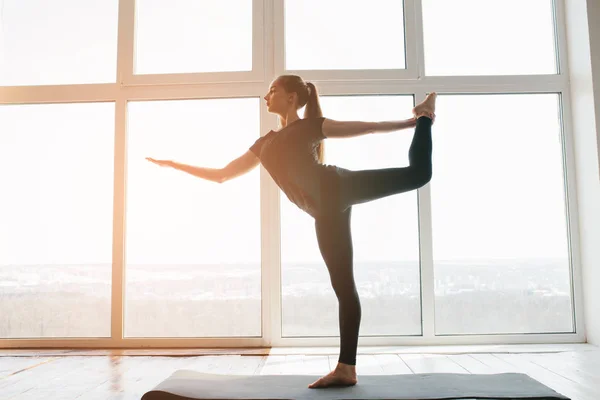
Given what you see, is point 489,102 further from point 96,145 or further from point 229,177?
point 96,145

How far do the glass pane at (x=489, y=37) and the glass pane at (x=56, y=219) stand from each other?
2.55m

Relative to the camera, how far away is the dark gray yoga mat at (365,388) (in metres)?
2.26

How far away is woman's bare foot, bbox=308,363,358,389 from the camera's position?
248 centimetres

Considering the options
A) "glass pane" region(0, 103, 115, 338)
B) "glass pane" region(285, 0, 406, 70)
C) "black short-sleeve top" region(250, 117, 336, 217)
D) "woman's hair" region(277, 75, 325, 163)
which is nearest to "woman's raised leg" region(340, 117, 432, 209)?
"black short-sleeve top" region(250, 117, 336, 217)

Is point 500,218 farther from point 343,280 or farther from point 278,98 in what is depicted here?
point 278,98

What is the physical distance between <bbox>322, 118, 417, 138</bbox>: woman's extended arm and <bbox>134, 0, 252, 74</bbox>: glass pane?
1.71 metres

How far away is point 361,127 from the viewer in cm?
257

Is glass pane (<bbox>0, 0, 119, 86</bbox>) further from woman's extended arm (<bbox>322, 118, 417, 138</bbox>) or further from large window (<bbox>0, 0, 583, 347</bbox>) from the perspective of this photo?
woman's extended arm (<bbox>322, 118, 417, 138</bbox>)

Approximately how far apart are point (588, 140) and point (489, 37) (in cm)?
107

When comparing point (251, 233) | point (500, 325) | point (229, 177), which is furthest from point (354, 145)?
point (500, 325)

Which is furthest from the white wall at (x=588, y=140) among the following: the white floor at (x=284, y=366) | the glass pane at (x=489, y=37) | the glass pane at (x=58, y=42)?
the glass pane at (x=58, y=42)

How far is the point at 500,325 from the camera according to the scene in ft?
12.9

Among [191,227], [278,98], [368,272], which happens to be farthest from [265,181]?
[278,98]

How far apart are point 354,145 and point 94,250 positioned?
211 centimetres
